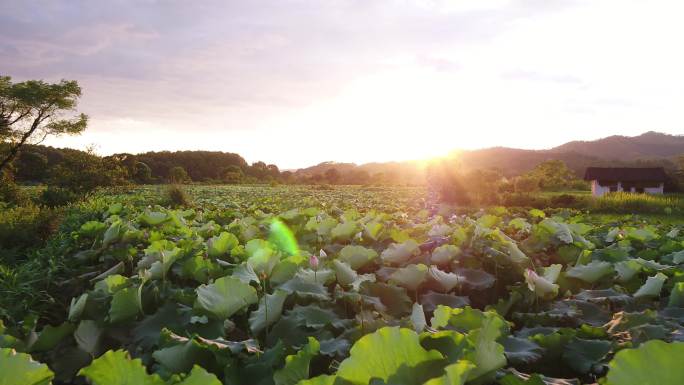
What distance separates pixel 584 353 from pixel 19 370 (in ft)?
4.39

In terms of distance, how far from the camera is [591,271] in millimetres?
2018

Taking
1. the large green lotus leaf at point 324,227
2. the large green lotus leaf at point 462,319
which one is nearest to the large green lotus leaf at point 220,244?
the large green lotus leaf at point 324,227

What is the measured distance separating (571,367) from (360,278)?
83cm

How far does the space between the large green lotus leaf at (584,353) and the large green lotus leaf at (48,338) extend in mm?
1576

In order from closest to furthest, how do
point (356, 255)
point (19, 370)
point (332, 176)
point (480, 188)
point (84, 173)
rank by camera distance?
point (19, 370) → point (356, 255) → point (84, 173) → point (480, 188) → point (332, 176)

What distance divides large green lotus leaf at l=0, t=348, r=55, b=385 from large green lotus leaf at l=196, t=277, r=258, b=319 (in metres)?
0.55

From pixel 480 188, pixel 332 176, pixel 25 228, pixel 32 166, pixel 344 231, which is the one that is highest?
pixel 32 166

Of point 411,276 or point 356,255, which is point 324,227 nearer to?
point 356,255

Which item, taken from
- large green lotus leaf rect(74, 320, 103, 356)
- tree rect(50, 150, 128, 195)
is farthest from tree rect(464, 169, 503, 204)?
large green lotus leaf rect(74, 320, 103, 356)

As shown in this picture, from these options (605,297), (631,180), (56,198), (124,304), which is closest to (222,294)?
(124,304)

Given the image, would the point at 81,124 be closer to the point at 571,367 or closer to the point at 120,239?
the point at 120,239

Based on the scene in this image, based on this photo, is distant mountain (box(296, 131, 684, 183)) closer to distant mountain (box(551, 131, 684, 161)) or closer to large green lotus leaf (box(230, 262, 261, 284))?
distant mountain (box(551, 131, 684, 161))

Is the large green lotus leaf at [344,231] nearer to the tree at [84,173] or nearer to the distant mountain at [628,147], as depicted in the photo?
the tree at [84,173]

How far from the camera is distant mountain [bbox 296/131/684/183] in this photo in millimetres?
102500
